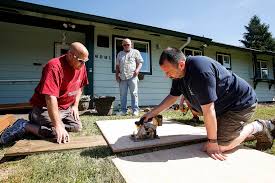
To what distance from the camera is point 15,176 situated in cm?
176

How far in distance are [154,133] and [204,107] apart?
0.89 meters

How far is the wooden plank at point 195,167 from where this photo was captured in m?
1.68

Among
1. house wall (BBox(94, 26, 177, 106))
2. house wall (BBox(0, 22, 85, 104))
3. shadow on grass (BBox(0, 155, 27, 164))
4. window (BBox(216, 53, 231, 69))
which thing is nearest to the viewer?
shadow on grass (BBox(0, 155, 27, 164))

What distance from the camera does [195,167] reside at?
1890 mm

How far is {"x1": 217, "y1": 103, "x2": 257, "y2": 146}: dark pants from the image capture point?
2.24 meters

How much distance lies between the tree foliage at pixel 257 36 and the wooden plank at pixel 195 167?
1657 inches

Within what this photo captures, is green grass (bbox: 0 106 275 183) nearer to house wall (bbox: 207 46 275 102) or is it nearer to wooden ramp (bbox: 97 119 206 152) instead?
wooden ramp (bbox: 97 119 206 152)

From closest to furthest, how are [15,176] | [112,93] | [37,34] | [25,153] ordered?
[15,176]
[25,153]
[112,93]
[37,34]

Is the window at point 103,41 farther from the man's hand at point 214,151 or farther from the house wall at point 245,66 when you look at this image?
the man's hand at point 214,151

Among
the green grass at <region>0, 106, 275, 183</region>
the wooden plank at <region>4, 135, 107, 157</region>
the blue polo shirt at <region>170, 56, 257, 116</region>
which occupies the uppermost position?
the blue polo shirt at <region>170, 56, 257, 116</region>

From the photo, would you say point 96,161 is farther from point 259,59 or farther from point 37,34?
point 259,59

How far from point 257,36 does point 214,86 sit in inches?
1758

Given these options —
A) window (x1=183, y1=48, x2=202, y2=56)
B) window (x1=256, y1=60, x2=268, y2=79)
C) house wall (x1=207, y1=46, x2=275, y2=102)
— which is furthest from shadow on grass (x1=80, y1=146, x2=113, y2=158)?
window (x1=256, y1=60, x2=268, y2=79)

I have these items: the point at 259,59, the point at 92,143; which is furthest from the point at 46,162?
the point at 259,59
